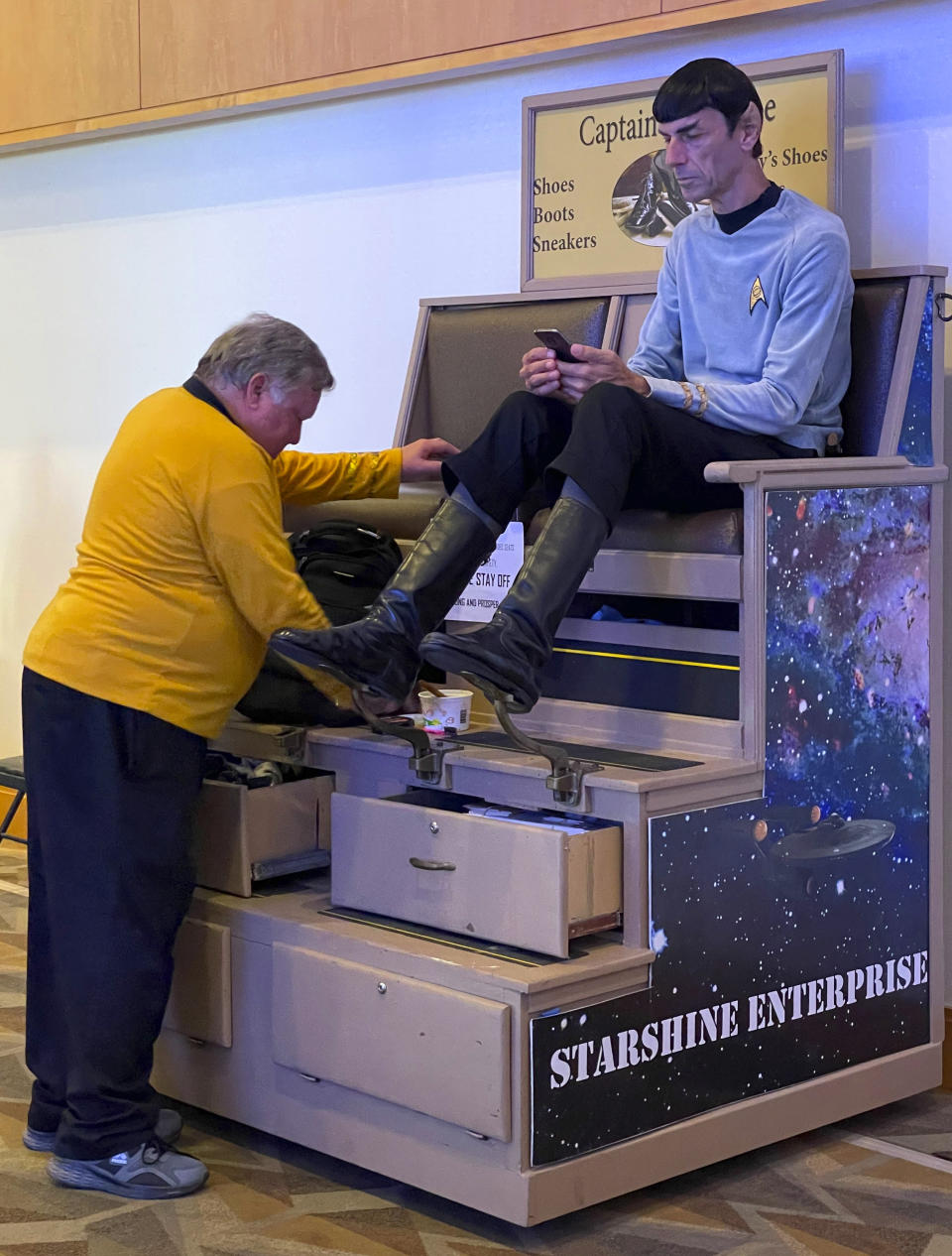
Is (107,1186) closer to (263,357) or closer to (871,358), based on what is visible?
(263,357)

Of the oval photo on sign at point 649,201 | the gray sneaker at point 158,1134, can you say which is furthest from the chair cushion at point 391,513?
the gray sneaker at point 158,1134

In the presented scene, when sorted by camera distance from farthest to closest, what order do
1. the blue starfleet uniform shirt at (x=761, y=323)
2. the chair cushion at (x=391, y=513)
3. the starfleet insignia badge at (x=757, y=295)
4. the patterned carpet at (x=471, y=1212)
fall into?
the chair cushion at (x=391, y=513) → the starfleet insignia badge at (x=757, y=295) → the blue starfleet uniform shirt at (x=761, y=323) → the patterned carpet at (x=471, y=1212)

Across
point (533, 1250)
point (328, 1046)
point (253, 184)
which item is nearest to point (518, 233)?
point (253, 184)

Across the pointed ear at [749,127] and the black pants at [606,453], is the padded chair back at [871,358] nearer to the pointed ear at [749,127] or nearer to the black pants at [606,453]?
the black pants at [606,453]

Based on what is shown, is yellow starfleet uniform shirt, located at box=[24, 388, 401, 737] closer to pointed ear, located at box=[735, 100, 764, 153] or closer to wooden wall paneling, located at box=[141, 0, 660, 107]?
pointed ear, located at box=[735, 100, 764, 153]

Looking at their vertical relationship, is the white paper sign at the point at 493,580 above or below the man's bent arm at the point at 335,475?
below

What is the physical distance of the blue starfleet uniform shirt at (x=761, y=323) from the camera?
8.63 ft

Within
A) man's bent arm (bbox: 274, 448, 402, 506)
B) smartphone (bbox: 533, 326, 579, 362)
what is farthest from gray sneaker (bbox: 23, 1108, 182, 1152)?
smartphone (bbox: 533, 326, 579, 362)

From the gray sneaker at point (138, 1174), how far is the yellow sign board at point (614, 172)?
181 centimetres

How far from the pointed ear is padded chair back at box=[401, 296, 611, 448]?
516mm

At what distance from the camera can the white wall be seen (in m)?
3.01

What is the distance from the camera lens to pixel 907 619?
2768 millimetres

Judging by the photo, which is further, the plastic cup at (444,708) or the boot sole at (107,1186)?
the plastic cup at (444,708)

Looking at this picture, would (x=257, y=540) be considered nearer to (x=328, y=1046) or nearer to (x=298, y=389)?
(x=298, y=389)
